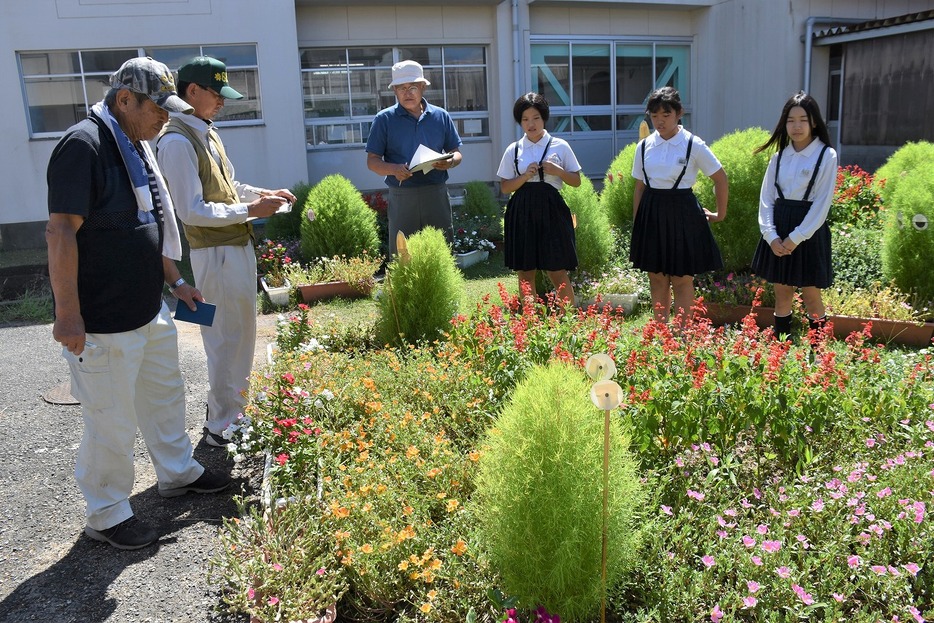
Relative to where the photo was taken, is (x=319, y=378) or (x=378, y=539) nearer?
(x=378, y=539)

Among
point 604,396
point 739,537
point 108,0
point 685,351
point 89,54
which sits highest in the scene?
point 108,0

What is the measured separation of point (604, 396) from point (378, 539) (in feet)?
3.83

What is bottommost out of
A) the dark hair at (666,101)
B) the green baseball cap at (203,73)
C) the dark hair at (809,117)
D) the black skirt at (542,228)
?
the black skirt at (542,228)

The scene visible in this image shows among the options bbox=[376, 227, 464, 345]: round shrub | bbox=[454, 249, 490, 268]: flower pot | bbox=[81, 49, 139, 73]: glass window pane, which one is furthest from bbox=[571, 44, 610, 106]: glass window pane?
bbox=[376, 227, 464, 345]: round shrub

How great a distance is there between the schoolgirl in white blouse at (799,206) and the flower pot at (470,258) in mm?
4606

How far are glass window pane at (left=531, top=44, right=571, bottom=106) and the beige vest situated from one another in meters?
11.5

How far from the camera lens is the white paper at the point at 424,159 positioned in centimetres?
506

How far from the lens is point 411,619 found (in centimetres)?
247

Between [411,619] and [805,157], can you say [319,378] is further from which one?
[805,157]

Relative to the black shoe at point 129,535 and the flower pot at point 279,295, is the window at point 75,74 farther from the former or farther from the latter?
the black shoe at point 129,535

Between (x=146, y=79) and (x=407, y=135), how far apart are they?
2695mm

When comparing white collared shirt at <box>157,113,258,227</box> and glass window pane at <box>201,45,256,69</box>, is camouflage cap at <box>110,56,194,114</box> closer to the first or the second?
white collared shirt at <box>157,113,258,227</box>

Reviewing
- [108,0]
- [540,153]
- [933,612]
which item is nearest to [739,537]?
[933,612]

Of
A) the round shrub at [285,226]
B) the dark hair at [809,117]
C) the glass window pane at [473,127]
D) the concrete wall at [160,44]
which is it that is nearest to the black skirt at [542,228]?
the dark hair at [809,117]
